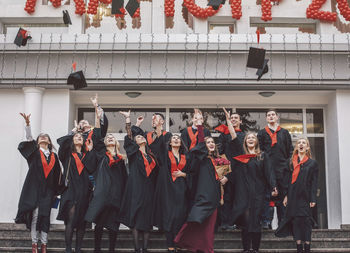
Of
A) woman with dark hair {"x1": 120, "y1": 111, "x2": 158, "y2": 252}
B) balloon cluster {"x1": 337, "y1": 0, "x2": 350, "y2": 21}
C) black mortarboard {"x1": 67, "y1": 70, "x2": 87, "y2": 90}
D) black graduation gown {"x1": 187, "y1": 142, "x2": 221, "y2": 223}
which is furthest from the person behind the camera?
balloon cluster {"x1": 337, "y1": 0, "x2": 350, "y2": 21}

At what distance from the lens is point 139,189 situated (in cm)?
695

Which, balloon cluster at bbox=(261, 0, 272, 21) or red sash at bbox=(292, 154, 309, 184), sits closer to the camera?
red sash at bbox=(292, 154, 309, 184)

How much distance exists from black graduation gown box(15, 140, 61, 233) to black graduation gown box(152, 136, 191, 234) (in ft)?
4.97

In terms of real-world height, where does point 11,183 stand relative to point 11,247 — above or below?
above

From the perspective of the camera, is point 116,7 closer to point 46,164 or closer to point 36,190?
point 46,164

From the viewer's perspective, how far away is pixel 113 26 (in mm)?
10430

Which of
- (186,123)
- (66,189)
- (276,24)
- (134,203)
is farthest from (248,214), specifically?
(276,24)

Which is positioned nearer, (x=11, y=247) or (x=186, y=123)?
(x=11, y=247)

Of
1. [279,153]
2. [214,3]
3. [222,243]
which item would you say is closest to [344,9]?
[214,3]

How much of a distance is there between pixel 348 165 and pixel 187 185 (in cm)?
430

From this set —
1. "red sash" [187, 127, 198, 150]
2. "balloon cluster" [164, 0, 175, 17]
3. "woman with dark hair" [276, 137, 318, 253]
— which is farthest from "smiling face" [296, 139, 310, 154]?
"balloon cluster" [164, 0, 175, 17]

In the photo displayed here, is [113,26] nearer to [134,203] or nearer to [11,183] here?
[11,183]

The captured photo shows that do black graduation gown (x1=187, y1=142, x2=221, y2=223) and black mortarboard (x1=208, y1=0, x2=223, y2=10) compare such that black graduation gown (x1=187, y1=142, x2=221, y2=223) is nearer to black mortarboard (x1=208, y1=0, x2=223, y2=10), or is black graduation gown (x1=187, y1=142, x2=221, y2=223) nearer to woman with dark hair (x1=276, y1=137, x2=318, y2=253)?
woman with dark hair (x1=276, y1=137, x2=318, y2=253)

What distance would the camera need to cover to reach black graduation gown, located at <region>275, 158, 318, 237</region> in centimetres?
695
